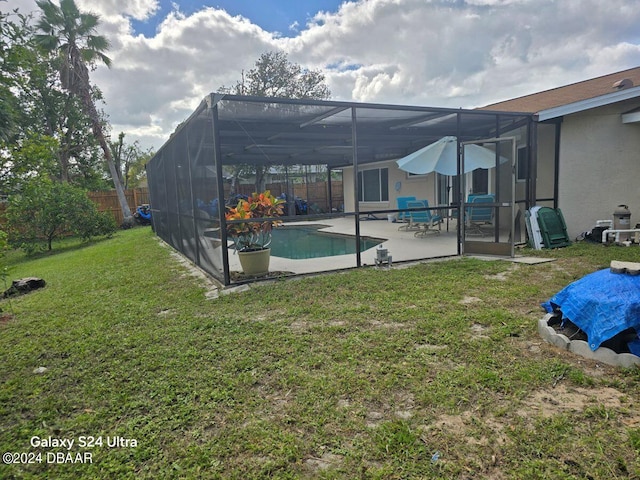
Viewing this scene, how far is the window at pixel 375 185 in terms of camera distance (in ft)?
47.8

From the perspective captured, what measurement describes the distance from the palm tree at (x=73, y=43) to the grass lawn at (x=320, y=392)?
14.7m

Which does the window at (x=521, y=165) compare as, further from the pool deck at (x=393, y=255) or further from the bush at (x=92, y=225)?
the bush at (x=92, y=225)

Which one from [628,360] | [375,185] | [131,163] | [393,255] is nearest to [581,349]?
[628,360]

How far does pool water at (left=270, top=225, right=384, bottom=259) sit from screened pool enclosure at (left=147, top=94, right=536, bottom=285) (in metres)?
0.08

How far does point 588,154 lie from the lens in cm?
702

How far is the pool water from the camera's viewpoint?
814cm

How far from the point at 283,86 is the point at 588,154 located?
17402 mm

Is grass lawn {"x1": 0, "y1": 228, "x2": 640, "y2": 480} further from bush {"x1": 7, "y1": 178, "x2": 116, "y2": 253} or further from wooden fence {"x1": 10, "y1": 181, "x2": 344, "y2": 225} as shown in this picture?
wooden fence {"x1": 10, "y1": 181, "x2": 344, "y2": 225}

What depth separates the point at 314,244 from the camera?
32.1 feet

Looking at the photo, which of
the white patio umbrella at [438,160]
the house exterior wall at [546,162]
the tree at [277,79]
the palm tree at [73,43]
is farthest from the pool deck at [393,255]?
the tree at [277,79]

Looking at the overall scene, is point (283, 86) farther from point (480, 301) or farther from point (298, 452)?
point (298, 452)

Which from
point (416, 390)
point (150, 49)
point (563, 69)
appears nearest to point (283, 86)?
point (150, 49)

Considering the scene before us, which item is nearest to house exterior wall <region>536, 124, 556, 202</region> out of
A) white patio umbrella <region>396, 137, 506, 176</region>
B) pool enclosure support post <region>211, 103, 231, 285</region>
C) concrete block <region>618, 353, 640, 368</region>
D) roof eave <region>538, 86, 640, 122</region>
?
roof eave <region>538, 86, 640, 122</region>

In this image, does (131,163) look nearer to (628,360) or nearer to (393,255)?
(393,255)
